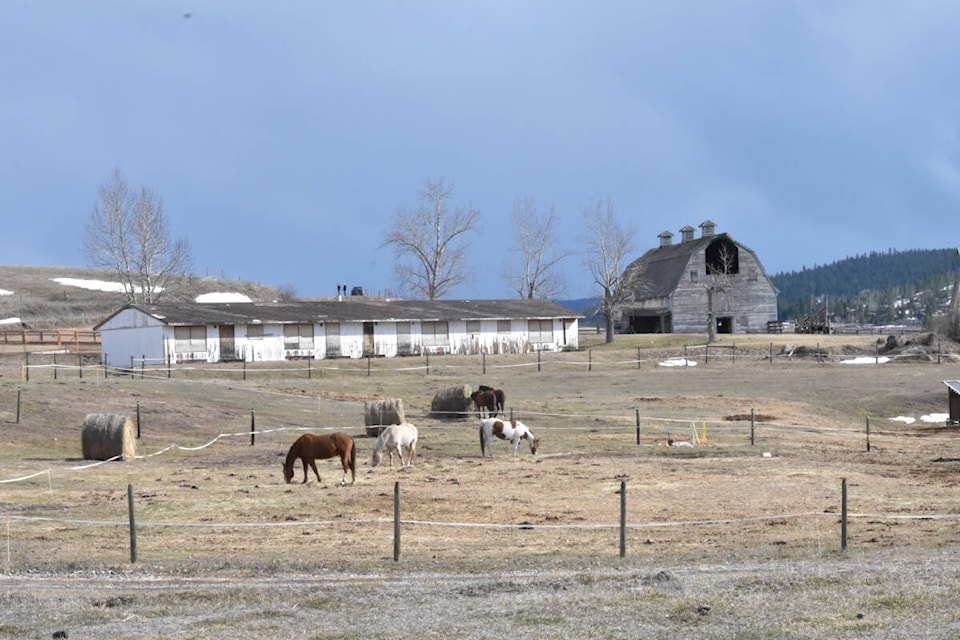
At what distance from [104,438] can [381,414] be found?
8927mm

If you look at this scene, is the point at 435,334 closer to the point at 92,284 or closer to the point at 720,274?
the point at 720,274

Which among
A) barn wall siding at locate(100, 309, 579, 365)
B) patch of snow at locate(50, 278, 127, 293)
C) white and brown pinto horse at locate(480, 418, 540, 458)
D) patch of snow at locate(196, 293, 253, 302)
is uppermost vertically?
patch of snow at locate(50, 278, 127, 293)

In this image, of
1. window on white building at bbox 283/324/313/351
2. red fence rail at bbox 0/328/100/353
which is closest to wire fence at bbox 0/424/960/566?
window on white building at bbox 283/324/313/351

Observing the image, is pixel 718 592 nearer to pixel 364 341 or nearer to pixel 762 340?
pixel 364 341

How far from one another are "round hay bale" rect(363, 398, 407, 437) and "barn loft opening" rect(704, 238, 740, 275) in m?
57.4

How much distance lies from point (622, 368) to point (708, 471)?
1420 inches

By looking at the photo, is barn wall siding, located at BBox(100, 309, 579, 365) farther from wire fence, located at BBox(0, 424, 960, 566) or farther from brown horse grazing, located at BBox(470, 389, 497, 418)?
wire fence, located at BBox(0, 424, 960, 566)

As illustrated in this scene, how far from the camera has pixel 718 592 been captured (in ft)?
43.8

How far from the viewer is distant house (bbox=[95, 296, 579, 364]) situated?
63281 millimetres

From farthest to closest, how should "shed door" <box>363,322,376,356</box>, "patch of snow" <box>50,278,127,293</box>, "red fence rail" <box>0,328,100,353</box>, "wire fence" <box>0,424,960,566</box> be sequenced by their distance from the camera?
"patch of snow" <box>50,278,127,293</box>, "red fence rail" <box>0,328,100,353</box>, "shed door" <box>363,322,376,356</box>, "wire fence" <box>0,424,960,566</box>

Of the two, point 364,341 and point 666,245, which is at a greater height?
point 666,245

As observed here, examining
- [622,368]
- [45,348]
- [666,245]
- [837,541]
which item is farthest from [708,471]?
[666,245]

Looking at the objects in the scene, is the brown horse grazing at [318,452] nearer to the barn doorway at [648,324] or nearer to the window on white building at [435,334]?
the window on white building at [435,334]

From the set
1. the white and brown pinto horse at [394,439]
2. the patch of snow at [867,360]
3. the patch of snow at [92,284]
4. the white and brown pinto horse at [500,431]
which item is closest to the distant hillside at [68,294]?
the patch of snow at [92,284]
